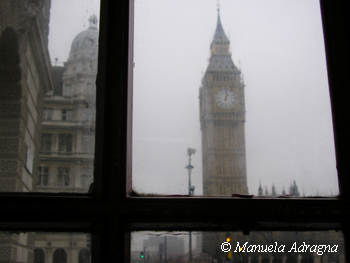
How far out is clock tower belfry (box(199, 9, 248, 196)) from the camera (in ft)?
1.76

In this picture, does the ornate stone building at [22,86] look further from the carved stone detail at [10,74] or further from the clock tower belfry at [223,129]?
the clock tower belfry at [223,129]

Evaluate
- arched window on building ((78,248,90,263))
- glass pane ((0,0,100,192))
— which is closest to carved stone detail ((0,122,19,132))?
glass pane ((0,0,100,192))

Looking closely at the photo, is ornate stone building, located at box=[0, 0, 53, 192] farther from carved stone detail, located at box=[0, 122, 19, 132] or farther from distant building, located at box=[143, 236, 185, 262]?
distant building, located at box=[143, 236, 185, 262]

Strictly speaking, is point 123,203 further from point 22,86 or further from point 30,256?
point 22,86

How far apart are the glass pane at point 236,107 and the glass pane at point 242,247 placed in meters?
0.07

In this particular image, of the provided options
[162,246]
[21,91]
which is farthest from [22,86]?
[162,246]

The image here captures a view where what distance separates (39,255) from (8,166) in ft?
0.46

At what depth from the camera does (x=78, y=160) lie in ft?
1.54

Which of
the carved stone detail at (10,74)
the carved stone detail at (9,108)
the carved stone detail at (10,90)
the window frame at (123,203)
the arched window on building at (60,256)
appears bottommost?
the arched window on building at (60,256)

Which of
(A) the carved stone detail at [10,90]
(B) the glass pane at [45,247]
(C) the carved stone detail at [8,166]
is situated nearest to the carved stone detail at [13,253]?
(B) the glass pane at [45,247]

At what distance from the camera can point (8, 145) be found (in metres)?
0.49

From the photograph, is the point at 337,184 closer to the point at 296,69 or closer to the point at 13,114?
the point at 296,69

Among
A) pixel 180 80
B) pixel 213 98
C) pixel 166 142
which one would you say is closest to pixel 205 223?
pixel 166 142

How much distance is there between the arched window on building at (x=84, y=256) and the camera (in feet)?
1.40
